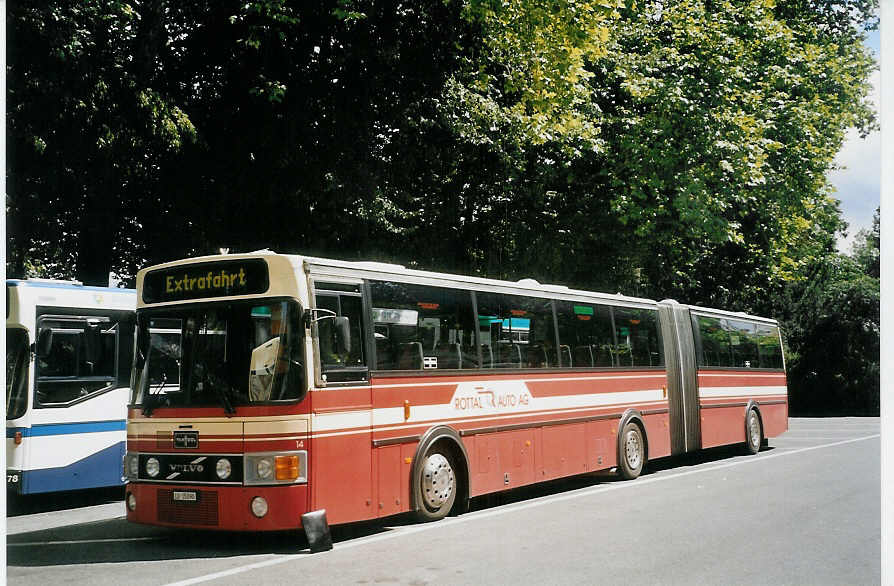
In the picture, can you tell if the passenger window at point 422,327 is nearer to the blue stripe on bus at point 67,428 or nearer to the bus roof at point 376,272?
the bus roof at point 376,272

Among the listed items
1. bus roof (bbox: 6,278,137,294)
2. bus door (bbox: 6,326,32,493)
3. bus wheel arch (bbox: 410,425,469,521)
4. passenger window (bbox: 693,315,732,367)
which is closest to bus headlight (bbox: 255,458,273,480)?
bus wheel arch (bbox: 410,425,469,521)

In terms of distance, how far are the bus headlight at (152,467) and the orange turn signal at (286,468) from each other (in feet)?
4.72

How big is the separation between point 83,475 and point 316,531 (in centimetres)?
599

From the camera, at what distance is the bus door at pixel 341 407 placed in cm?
953

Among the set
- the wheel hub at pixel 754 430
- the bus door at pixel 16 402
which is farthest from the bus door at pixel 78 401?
the wheel hub at pixel 754 430

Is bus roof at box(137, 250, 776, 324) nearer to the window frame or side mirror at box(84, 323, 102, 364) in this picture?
side mirror at box(84, 323, 102, 364)

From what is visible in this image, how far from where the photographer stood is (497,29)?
19938 mm

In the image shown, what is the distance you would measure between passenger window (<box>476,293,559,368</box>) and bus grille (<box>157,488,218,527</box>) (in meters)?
4.35

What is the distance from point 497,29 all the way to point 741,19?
947 cm

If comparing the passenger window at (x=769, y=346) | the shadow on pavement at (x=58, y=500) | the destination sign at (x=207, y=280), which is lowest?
the shadow on pavement at (x=58, y=500)

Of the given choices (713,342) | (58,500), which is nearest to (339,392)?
(58,500)

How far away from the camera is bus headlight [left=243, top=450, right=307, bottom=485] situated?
9.20 meters

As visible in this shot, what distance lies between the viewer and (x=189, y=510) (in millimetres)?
9492

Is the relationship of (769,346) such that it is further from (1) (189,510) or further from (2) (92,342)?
(1) (189,510)
